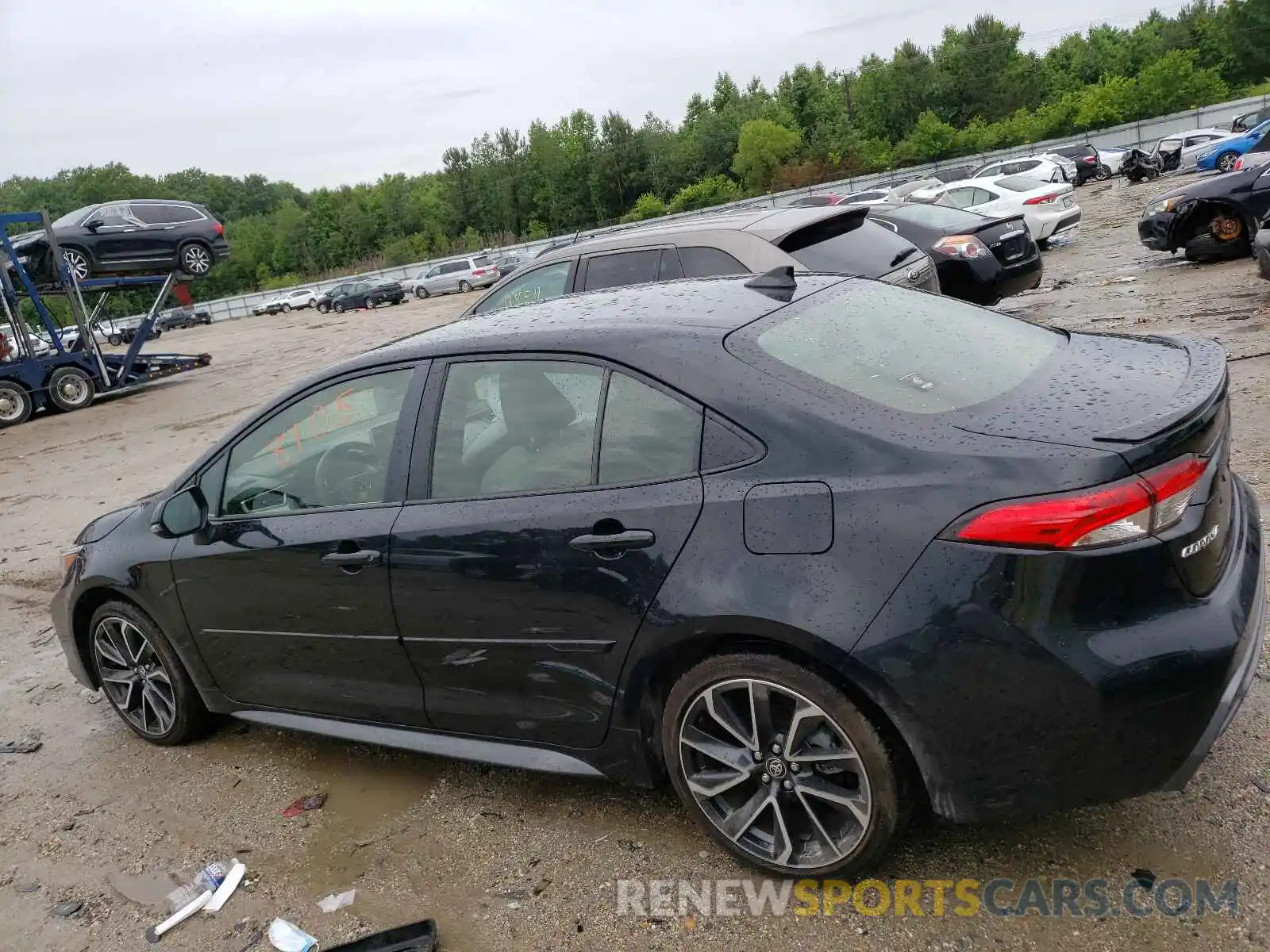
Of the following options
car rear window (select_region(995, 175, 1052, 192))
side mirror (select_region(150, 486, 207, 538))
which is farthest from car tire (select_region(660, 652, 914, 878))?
car rear window (select_region(995, 175, 1052, 192))

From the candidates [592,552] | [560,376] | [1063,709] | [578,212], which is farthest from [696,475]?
[578,212]

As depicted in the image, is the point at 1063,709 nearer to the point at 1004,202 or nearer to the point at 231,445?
the point at 231,445

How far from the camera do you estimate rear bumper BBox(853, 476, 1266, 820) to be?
7.63ft

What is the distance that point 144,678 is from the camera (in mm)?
4289

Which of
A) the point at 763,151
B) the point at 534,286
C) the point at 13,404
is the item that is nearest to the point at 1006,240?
the point at 534,286

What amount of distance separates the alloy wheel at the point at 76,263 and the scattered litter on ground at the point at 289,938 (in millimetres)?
17505

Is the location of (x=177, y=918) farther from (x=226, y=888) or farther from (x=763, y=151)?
(x=763, y=151)

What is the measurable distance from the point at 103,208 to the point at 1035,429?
19.2 meters

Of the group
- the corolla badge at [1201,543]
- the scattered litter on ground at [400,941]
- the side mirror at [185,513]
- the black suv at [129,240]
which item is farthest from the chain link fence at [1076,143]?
the corolla badge at [1201,543]

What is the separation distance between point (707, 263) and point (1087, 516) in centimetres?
482

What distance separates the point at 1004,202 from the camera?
18.4 meters

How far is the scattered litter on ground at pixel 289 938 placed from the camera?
2.93 m

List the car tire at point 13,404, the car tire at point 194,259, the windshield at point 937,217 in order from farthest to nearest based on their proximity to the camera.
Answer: the car tire at point 194,259, the car tire at point 13,404, the windshield at point 937,217

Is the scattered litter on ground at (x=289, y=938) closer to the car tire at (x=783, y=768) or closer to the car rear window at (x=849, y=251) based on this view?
the car tire at (x=783, y=768)
